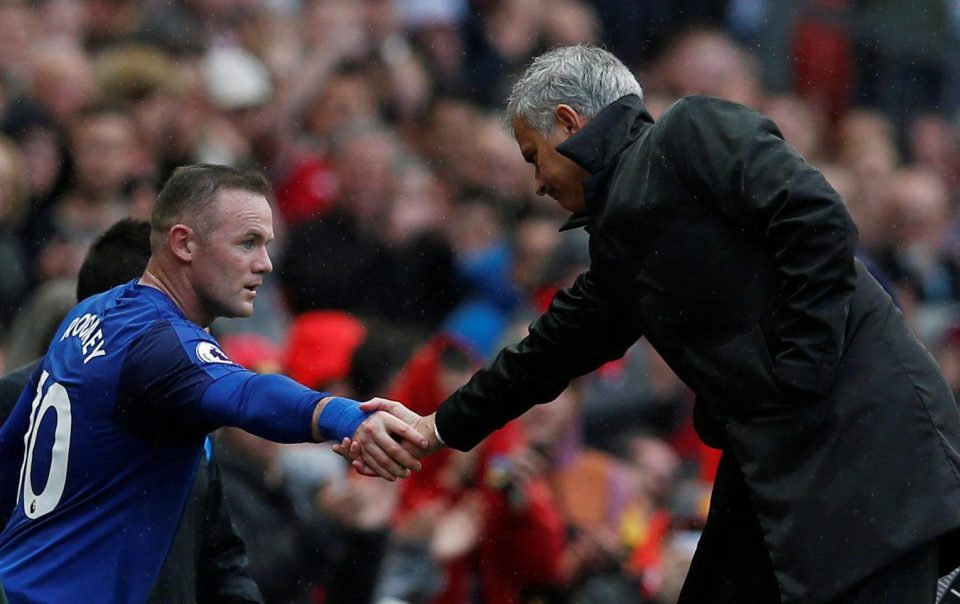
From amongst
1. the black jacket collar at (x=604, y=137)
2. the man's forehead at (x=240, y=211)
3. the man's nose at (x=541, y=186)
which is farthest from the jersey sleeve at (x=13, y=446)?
the black jacket collar at (x=604, y=137)

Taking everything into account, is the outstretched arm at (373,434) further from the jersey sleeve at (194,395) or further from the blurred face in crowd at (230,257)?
the blurred face in crowd at (230,257)

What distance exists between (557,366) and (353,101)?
19.6 feet

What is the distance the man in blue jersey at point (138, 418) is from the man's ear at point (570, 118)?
994 mm

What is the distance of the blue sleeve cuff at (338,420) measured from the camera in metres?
4.82

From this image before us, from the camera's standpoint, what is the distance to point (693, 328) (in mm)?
4953

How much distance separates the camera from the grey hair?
5.32 m

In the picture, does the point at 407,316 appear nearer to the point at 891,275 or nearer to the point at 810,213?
the point at 891,275

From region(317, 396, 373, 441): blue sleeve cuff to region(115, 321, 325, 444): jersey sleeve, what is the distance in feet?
0.12

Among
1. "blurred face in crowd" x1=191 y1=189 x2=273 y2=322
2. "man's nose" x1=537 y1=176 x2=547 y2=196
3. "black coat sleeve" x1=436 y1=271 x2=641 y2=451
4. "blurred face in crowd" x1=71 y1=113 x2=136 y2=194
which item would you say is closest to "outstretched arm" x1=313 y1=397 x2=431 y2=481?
"black coat sleeve" x1=436 y1=271 x2=641 y2=451

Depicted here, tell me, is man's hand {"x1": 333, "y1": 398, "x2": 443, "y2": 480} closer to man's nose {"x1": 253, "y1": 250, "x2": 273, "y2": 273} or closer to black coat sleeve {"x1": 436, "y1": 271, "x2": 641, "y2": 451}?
black coat sleeve {"x1": 436, "y1": 271, "x2": 641, "y2": 451}

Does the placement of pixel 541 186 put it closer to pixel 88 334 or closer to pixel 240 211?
pixel 240 211

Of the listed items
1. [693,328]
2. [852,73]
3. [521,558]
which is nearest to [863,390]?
[693,328]

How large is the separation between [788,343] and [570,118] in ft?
3.33

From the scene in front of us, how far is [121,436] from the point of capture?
190 inches
